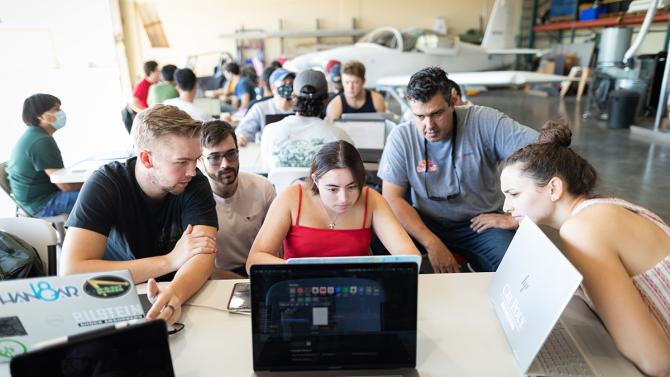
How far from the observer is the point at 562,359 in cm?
94

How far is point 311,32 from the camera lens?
40.0ft

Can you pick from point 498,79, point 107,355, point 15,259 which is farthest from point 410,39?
point 107,355

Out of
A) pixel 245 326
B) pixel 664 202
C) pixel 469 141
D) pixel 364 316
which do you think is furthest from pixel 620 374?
pixel 664 202

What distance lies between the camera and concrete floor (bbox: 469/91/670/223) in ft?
12.9

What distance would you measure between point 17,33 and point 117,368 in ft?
19.6

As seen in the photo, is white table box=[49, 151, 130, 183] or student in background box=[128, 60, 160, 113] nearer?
white table box=[49, 151, 130, 183]

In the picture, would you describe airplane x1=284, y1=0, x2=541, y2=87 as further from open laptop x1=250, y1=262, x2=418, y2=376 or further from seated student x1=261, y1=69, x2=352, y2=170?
open laptop x1=250, y1=262, x2=418, y2=376

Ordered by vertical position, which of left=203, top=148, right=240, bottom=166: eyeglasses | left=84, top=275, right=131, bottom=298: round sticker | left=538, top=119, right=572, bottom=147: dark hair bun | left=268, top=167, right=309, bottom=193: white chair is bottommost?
left=268, top=167, right=309, bottom=193: white chair

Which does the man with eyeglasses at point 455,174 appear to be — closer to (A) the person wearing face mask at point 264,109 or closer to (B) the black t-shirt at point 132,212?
(B) the black t-shirt at point 132,212

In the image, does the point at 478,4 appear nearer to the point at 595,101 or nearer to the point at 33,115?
the point at 595,101

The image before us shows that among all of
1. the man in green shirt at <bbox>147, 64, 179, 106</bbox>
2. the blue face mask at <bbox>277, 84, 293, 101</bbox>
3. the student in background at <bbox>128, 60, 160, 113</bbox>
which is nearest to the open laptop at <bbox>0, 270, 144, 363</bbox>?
the blue face mask at <bbox>277, 84, 293, 101</bbox>

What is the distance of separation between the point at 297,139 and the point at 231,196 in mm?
722

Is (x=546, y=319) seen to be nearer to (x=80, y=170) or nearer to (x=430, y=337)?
(x=430, y=337)

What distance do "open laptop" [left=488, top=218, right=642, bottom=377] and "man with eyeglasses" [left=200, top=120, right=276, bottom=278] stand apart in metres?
1.07
